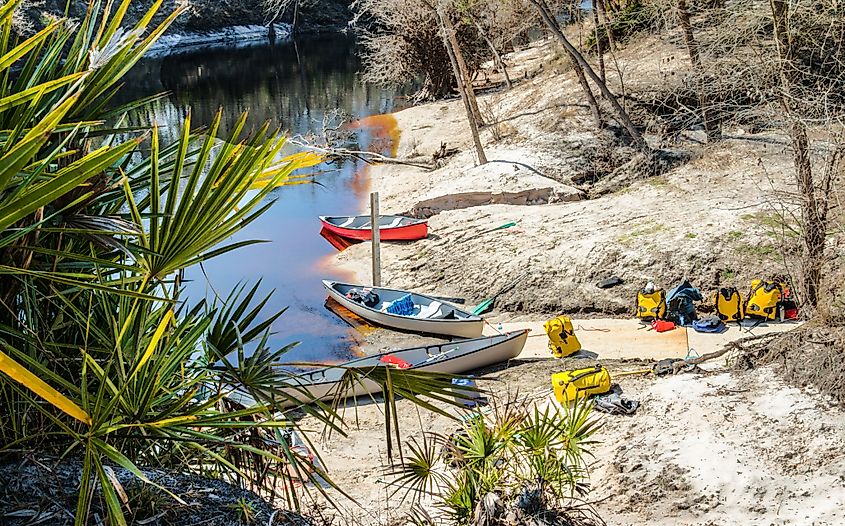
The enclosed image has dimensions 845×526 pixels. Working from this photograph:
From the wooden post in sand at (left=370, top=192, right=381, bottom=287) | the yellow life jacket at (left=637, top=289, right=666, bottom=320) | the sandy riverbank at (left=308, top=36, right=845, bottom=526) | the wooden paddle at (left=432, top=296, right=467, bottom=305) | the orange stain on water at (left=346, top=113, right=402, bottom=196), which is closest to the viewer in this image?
the sandy riverbank at (left=308, top=36, right=845, bottom=526)

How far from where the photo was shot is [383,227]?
2028 cm

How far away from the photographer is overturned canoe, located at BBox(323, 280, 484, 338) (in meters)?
15.4

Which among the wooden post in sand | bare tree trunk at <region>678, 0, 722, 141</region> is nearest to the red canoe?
the wooden post in sand

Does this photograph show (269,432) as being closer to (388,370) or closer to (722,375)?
(388,370)

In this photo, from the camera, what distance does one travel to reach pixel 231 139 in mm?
3678

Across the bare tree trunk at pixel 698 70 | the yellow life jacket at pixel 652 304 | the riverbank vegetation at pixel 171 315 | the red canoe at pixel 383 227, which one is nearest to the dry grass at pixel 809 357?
the riverbank vegetation at pixel 171 315

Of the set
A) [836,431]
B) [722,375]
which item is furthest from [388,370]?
[722,375]

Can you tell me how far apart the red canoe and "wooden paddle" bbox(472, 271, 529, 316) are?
3558mm

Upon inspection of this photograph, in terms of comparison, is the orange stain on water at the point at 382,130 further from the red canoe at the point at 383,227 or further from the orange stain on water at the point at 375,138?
the red canoe at the point at 383,227

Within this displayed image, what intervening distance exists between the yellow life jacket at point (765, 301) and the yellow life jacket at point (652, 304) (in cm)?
132

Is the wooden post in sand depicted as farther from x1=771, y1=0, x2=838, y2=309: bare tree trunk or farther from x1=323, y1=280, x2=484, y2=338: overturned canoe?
x1=771, y1=0, x2=838, y2=309: bare tree trunk

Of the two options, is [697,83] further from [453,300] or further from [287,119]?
[287,119]

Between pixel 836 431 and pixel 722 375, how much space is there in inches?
76.0

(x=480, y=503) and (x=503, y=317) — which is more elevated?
(x=480, y=503)
